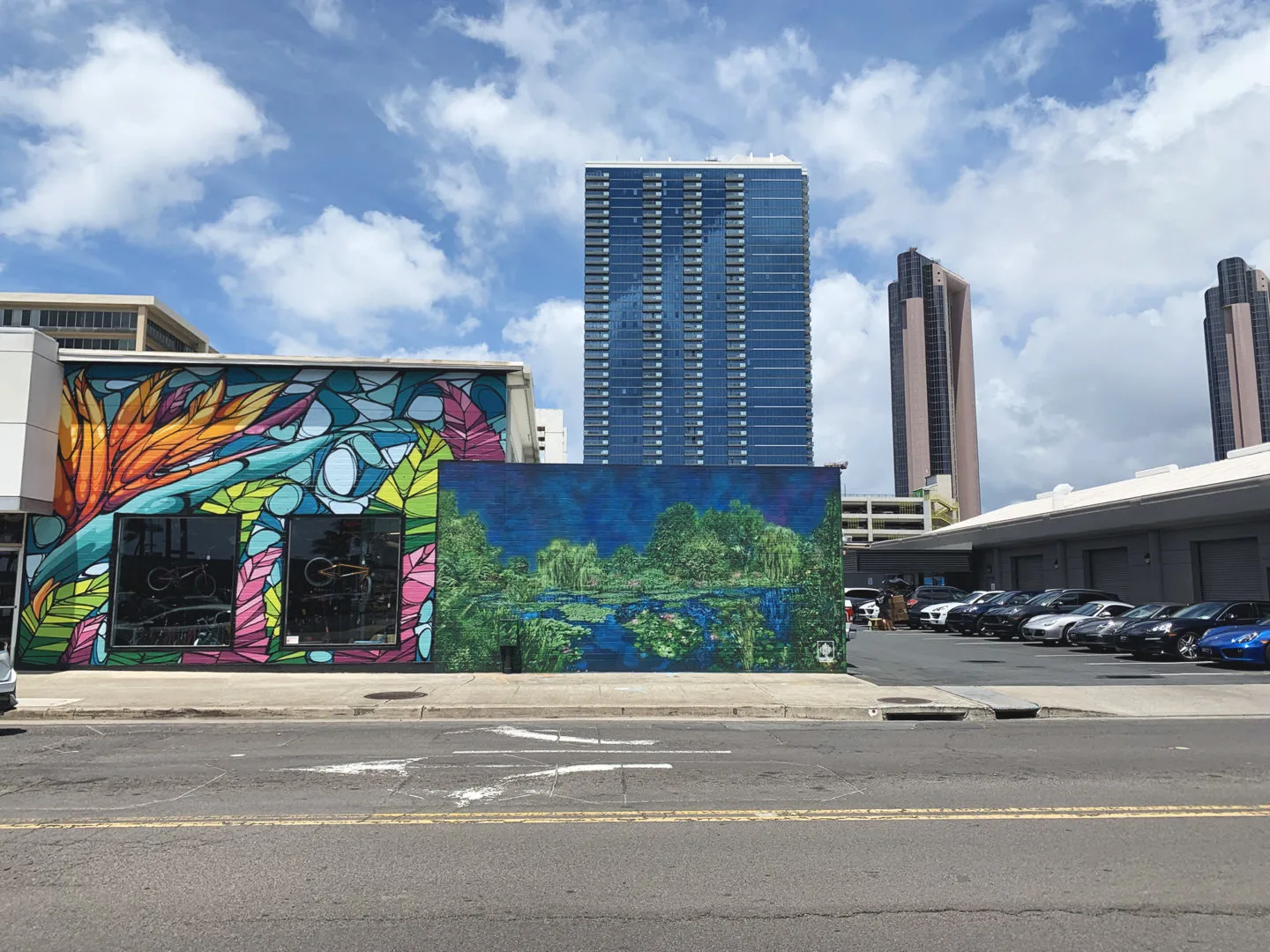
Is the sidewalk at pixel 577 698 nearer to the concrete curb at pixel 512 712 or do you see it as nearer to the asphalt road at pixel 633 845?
the concrete curb at pixel 512 712

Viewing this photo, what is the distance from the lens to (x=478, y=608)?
18.7 m

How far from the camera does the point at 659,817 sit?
7.30 m

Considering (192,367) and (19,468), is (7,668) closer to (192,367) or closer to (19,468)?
(19,468)

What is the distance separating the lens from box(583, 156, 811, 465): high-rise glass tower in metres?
183

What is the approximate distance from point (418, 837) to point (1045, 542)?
42247mm

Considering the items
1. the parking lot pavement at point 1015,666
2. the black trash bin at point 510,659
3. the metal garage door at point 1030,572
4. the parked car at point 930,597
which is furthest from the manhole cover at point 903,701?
the metal garage door at point 1030,572

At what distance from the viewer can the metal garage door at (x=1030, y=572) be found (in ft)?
146

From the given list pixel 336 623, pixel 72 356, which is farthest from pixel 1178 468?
pixel 72 356

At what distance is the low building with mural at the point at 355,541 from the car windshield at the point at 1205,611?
10214mm

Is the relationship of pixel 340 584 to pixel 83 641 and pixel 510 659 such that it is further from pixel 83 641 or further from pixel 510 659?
pixel 83 641

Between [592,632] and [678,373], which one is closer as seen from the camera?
[592,632]

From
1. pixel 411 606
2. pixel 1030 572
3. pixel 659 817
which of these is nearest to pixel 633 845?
pixel 659 817

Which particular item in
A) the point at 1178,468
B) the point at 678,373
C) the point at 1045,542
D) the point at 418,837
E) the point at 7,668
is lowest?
the point at 418,837

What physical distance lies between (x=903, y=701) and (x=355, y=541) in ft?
35.8
